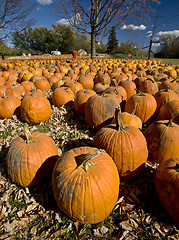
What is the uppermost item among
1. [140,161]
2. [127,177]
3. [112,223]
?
[140,161]

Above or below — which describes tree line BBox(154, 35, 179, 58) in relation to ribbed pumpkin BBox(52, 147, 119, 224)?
above

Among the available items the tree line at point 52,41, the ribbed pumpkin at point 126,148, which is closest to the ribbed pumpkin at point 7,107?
the ribbed pumpkin at point 126,148

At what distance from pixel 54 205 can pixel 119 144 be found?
5.04 ft

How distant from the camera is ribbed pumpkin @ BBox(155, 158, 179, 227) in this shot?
206 centimetres

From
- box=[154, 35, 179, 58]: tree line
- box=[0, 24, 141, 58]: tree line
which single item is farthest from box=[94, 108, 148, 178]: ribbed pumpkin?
A: box=[0, 24, 141, 58]: tree line

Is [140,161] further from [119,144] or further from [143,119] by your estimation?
[143,119]

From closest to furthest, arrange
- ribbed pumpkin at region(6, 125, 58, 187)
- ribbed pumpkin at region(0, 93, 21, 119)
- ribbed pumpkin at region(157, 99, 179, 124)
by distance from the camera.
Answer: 1. ribbed pumpkin at region(6, 125, 58, 187)
2. ribbed pumpkin at region(157, 99, 179, 124)
3. ribbed pumpkin at region(0, 93, 21, 119)

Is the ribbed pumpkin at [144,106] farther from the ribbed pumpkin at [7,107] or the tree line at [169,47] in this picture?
the tree line at [169,47]

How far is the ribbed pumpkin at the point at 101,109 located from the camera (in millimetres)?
4078

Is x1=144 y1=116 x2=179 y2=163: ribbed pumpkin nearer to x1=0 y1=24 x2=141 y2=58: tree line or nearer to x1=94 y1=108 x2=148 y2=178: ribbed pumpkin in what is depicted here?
x1=94 y1=108 x2=148 y2=178: ribbed pumpkin

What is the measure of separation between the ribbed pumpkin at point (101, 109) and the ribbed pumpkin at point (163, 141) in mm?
1221

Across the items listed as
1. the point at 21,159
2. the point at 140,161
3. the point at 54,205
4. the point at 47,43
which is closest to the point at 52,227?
the point at 54,205

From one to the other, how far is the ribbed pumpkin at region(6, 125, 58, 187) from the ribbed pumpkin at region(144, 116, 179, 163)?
6.95 ft

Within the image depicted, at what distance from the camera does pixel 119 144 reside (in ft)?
9.14
